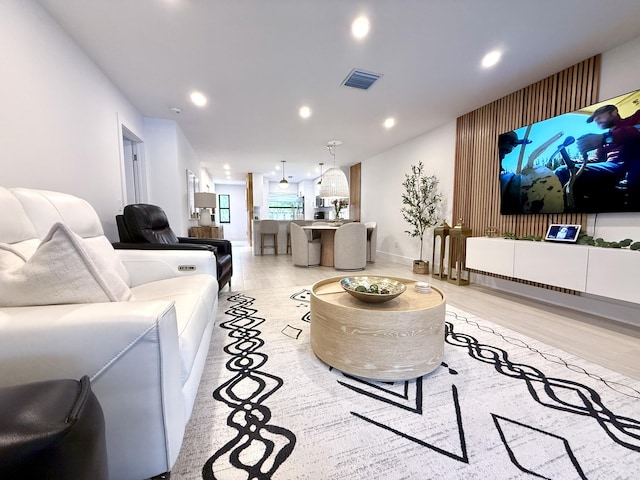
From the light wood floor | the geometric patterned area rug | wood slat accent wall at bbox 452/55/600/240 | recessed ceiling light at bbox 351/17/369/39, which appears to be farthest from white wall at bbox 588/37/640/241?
recessed ceiling light at bbox 351/17/369/39

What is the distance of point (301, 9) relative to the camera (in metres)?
1.93

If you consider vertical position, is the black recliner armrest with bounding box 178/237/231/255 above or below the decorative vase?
above

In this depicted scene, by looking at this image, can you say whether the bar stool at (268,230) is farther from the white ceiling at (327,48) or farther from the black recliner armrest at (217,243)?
the black recliner armrest at (217,243)

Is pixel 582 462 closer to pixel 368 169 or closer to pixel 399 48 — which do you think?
pixel 399 48

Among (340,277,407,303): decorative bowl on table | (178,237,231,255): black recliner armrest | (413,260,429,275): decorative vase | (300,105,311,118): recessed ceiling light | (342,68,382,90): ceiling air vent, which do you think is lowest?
(413,260,429,275): decorative vase

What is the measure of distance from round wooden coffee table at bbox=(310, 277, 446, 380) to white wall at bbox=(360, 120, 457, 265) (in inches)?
128

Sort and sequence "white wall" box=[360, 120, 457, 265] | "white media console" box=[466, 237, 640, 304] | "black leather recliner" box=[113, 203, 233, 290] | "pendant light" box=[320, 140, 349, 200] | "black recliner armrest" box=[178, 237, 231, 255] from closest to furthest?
"white media console" box=[466, 237, 640, 304], "black leather recliner" box=[113, 203, 233, 290], "black recliner armrest" box=[178, 237, 231, 255], "white wall" box=[360, 120, 457, 265], "pendant light" box=[320, 140, 349, 200]

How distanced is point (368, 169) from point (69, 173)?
18.6 feet

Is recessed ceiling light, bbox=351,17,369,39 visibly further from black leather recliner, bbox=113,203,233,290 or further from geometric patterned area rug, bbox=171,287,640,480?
geometric patterned area rug, bbox=171,287,640,480

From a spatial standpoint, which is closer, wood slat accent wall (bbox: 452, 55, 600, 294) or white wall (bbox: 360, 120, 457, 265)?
wood slat accent wall (bbox: 452, 55, 600, 294)

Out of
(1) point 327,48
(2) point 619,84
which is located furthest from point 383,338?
(2) point 619,84

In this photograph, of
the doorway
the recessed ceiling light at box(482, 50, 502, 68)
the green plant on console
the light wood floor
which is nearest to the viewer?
the light wood floor

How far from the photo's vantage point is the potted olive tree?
14.8 ft

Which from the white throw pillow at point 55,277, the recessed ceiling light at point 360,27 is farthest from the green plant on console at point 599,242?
the white throw pillow at point 55,277
